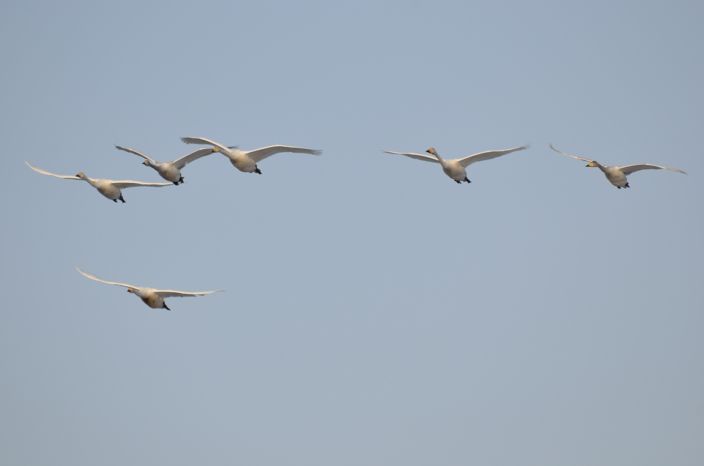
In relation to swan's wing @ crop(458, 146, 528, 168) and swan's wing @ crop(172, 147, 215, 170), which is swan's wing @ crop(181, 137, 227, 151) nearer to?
swan's wing @ crop(172, 147, 215, 170)

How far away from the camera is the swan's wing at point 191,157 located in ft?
248

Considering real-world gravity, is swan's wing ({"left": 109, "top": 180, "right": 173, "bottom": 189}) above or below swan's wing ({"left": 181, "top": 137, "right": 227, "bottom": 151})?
below

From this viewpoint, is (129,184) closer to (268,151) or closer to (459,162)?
(268,151)

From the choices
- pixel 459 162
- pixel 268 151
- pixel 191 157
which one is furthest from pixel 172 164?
pixel 459 162

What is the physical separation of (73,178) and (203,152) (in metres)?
7.95

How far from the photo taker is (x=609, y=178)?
249 feet

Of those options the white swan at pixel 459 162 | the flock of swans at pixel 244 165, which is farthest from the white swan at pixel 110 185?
the white swan at pixel 459 162

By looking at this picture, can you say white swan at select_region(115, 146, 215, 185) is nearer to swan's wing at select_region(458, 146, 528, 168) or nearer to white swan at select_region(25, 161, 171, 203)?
white swan at select_region(25, 161, 171, 203)

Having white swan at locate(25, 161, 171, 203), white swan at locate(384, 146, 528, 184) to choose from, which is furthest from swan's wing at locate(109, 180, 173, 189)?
white swan at locate(384, 146, 528, 184)

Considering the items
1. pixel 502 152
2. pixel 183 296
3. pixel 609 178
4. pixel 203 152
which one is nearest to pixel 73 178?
pixel 203 152

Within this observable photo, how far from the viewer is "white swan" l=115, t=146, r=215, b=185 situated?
75.6 metres

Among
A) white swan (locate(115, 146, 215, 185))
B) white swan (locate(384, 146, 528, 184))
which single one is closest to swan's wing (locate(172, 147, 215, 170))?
white swan (locate(115, 146, 215, 185))

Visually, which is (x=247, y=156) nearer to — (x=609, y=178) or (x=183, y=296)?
(x=183, y=296)

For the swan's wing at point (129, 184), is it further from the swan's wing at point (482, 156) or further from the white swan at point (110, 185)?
the swan's wing at point (482, 156)
